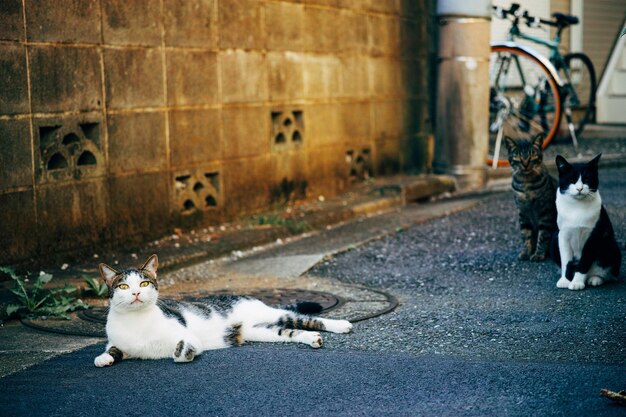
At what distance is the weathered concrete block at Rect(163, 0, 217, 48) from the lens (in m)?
8.70

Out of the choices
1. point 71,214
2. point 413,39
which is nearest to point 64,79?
point 71,214

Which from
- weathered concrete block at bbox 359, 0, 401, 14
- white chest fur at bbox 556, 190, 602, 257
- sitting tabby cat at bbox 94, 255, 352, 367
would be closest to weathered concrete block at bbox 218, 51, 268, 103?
weathered concrete block at bbox 359, 0, 401, 14

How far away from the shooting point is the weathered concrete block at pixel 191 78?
874 cm

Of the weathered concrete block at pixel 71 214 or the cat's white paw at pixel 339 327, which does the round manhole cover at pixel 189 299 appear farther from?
the weathered concrete block at pixel 71 214

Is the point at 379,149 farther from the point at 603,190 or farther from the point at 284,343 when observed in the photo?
the point at 284,343

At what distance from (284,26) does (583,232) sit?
4763mm

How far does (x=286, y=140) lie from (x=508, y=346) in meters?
5.43

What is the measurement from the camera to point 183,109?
8.89 m

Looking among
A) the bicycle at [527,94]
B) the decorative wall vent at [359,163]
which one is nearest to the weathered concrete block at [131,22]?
the decorative wall vent at [359,163]

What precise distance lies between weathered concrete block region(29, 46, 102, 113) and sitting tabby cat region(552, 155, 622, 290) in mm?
3717

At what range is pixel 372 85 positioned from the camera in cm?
1204

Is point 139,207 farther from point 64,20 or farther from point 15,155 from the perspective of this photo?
point 64,20

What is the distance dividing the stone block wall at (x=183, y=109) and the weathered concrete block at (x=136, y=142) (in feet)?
0.05

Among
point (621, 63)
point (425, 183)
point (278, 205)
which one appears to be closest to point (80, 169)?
point (278, 205)
